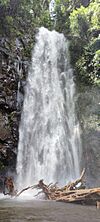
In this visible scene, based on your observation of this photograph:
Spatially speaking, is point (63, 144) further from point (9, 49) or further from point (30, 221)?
point (30, 221)

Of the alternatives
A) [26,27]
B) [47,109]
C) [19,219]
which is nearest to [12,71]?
[47,109]

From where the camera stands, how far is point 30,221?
8.49m

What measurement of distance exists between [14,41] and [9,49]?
1302 mm

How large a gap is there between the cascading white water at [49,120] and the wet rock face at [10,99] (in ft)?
1.72

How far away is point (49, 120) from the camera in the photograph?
2308 cm

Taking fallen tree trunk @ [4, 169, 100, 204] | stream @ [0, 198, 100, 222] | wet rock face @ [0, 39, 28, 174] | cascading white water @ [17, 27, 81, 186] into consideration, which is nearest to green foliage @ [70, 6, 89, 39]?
cascading white water @ [17, 27, 81, 186]

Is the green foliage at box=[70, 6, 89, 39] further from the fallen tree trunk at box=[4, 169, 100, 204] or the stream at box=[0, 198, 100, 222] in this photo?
the stream at box=[0, 198, 100, 222]

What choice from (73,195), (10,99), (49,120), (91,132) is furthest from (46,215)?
(91,132)

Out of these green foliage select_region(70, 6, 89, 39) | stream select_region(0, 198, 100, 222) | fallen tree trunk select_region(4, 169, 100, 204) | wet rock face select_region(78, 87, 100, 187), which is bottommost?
stream select_region(0, 198, 100, 222)

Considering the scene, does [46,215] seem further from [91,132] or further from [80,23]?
[80,23]

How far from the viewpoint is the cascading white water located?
20.8m

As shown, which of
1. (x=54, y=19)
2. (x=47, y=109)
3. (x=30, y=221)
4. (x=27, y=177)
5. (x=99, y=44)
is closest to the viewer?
(x=30, y=221)

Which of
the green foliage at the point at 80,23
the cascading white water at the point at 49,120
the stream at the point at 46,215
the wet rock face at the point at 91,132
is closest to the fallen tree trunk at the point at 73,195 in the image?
the stream at the point at 46,215

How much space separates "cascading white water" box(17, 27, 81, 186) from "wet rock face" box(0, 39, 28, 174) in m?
0.52
